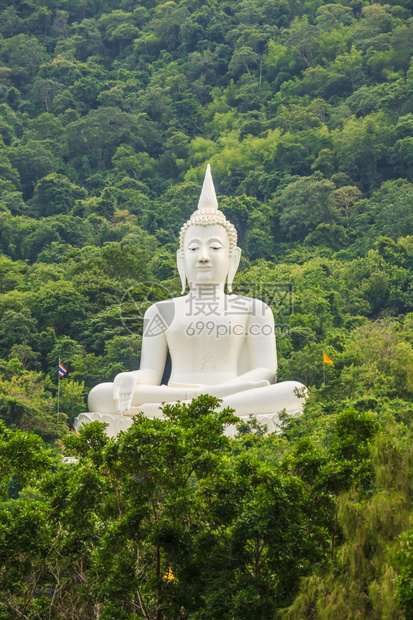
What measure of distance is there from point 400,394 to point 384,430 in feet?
26.0

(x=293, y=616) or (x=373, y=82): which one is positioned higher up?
(x=373, y=82)

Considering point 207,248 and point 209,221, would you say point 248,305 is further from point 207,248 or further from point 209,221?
point 209,221

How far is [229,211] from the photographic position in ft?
107

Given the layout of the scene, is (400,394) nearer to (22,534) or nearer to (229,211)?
(22,534)

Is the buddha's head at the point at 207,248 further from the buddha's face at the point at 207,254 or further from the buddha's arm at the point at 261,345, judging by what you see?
the buddha's arm at the point at 261,345

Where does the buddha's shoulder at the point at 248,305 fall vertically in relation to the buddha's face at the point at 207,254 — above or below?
below

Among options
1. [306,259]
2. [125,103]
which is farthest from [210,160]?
[306,259]

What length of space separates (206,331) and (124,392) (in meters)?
1.52

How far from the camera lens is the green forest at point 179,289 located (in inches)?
325

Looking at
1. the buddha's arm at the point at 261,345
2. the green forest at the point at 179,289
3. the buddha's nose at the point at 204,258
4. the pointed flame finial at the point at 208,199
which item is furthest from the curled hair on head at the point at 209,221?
the green forest at the point at 179,289

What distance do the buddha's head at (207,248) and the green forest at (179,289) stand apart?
206 centimetres

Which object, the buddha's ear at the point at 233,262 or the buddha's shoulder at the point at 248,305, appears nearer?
the buddha's shoulder at the point at 248,305

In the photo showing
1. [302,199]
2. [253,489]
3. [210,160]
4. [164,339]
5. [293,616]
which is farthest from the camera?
[210,160]

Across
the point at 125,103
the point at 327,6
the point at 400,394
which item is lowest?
the point at 400,394
